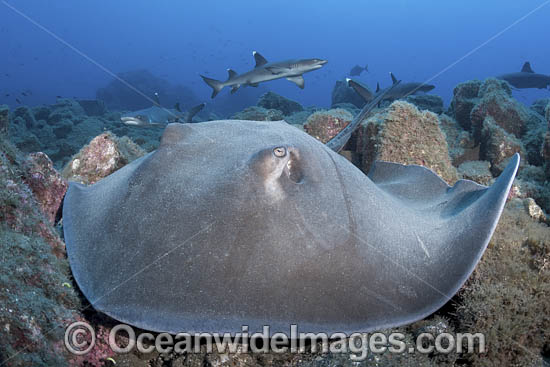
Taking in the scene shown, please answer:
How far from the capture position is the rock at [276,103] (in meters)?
15.9

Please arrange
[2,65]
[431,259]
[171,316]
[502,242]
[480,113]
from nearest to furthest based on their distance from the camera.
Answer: [171,316] < [431,259] < [502,242] < [480,113] < [2,65]

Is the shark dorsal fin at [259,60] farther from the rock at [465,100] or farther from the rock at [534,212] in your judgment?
the rock at [534,212]

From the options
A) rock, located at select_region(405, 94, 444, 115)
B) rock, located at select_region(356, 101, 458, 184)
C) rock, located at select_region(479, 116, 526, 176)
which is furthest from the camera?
rock, located at select_region(405, 94, 444, 115)

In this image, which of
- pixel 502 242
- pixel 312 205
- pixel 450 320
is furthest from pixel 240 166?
pixel 502 242

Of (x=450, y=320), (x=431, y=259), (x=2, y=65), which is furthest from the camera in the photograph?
(x=2, y=65)

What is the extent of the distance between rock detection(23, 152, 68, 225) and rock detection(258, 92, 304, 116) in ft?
43.7

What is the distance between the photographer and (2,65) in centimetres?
10506

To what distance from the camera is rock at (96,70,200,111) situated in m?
39.3

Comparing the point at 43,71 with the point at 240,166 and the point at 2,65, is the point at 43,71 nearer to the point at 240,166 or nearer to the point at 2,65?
the point at 2,65

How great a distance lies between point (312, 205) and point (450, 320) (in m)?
1.48

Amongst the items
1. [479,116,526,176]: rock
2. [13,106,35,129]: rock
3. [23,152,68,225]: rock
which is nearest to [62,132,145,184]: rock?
[23,152,68,225]: rock

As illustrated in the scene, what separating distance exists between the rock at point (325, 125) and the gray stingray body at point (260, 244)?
372 centimetres
